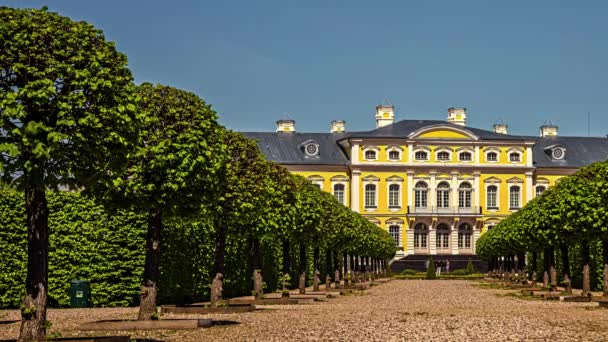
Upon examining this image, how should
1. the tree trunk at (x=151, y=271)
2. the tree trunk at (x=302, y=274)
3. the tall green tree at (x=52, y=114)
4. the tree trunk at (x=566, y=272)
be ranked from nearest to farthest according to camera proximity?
the tall green tree at (x=52, y=114) → the tree trunk at (x=151, y=271) → the tree trunk at (x=566, y=272) → the tree trunk at (x=302, y=274)

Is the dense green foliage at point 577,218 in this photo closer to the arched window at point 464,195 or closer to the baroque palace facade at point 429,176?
the baroque palace facade at point 429,176

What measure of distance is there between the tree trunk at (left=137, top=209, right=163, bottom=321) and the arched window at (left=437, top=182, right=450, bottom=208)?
72.5 metres

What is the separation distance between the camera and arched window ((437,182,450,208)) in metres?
88.0

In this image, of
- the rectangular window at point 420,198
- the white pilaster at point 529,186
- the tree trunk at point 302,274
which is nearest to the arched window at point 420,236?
the rectangular window at point 420,198

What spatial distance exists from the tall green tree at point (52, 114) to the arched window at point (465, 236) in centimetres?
7699

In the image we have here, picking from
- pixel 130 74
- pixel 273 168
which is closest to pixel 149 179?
pixel 130 74

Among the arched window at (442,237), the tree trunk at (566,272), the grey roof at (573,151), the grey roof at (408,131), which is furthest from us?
the grey roof at (573,151)

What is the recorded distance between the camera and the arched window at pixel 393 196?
87688 millimetres

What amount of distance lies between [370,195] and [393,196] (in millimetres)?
2127

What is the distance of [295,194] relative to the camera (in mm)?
28062

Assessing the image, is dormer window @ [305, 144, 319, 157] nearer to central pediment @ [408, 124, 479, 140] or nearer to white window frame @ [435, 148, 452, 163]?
central pediment @ [408, 124, 479, 140]

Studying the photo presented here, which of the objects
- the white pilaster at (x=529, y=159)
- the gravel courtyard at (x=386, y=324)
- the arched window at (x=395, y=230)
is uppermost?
the white pilaster at (x=529, y=159)

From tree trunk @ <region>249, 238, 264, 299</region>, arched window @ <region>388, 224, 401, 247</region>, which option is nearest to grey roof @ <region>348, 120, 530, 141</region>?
arched window @ <region>388, 224, 401, 247</region>

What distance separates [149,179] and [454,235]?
73.1m
